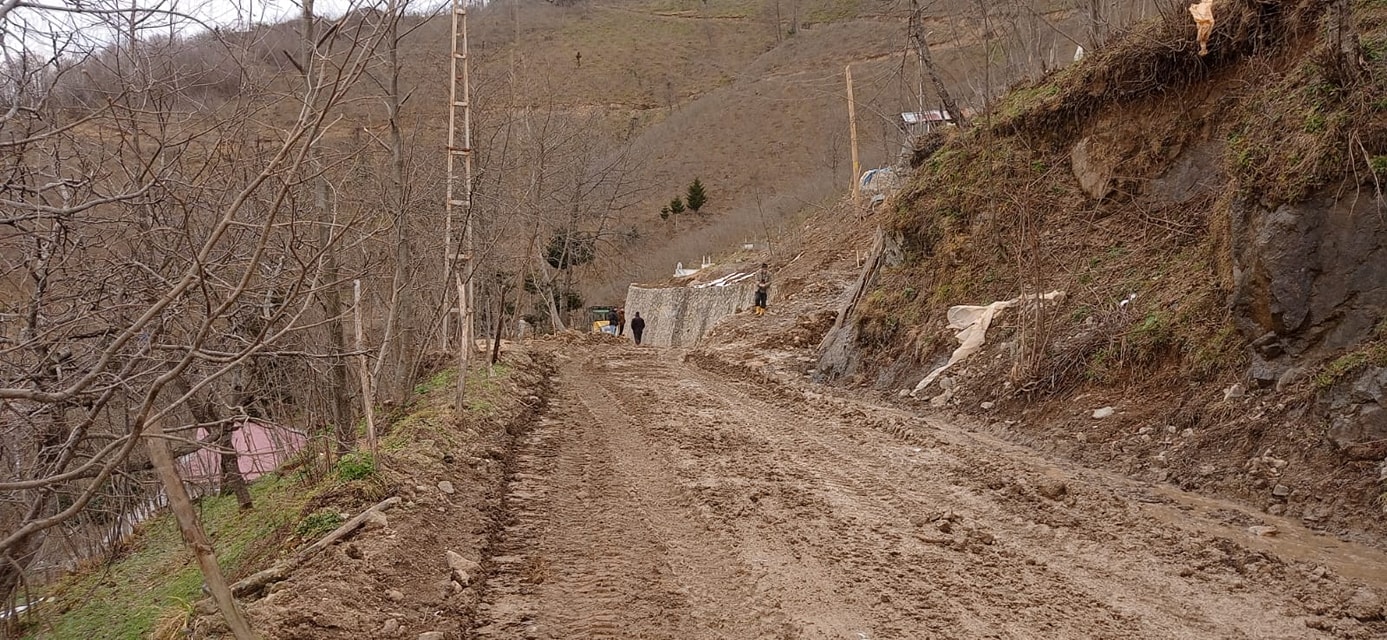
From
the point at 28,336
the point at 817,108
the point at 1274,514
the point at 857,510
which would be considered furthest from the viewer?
the point at 817,108

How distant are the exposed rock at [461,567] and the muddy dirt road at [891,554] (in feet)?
0.48

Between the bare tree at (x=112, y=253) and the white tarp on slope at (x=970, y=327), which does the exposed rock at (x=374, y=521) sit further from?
the white tarp on slope at (x=970, y=327)

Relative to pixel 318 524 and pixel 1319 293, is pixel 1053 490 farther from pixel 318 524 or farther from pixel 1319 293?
pixel 318 524

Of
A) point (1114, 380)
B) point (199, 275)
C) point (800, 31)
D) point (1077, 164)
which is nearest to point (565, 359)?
point (1077, 164)

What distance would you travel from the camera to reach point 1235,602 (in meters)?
4.36

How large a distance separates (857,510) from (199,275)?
15.1 ft

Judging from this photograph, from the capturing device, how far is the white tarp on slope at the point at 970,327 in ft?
34.8

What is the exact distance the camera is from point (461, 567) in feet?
16.9

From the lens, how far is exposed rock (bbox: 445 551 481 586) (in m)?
5.00

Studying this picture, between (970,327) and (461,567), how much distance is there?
7769 mm

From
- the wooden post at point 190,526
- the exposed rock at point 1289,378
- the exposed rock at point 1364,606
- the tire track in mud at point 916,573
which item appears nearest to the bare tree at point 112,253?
the wooden post at point 190,526

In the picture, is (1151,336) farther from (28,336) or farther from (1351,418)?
(28,336)

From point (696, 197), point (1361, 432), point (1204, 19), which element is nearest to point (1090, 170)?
point (1204, 19)

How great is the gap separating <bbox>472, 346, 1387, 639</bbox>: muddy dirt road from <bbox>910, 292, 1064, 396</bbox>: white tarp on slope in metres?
2.39
